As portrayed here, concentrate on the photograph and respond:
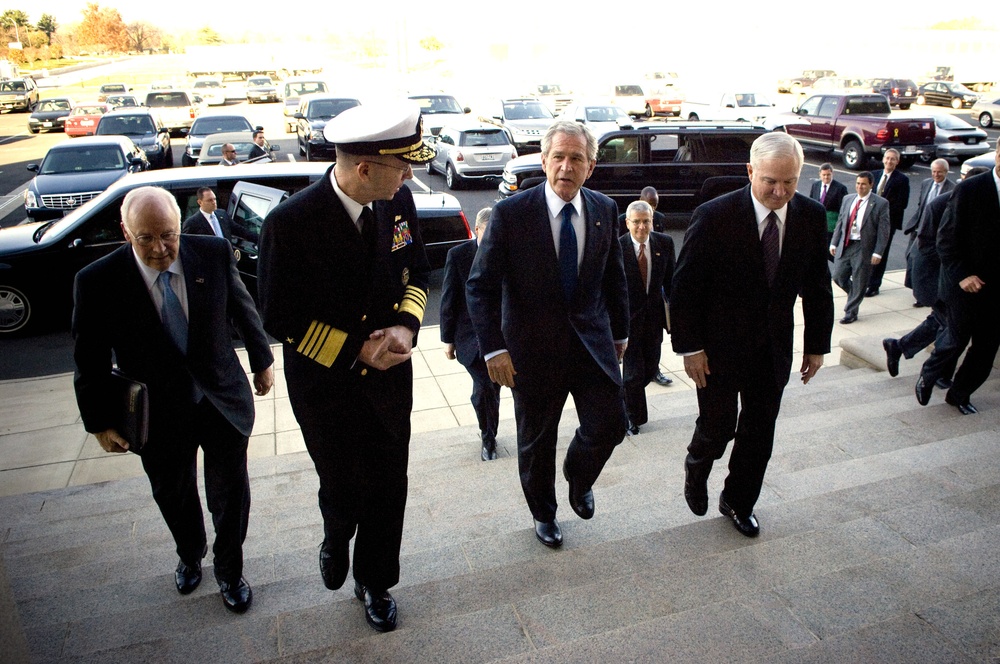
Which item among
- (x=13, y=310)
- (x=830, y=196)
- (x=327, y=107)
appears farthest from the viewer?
(x=327, y=107)

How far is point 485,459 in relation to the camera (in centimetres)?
509

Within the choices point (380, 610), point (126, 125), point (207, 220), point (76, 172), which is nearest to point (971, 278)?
point (380, 610)

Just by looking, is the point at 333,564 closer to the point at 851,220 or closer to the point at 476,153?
the point at 851,220

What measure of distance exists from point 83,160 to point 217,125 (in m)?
5.03

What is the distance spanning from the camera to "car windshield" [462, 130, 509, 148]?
17.2m

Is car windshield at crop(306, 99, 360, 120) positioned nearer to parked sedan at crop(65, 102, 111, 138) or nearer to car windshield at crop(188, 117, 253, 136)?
car windshield at crop(188, 117, 253, 136)

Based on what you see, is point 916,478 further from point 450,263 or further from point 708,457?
point 450,263

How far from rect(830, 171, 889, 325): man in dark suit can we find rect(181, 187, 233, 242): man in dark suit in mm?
6688

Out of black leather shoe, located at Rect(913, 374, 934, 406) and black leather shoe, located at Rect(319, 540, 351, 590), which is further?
black leather shoe, located at Rect(913, 374, 934, 406)

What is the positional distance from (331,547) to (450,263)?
2.52 m

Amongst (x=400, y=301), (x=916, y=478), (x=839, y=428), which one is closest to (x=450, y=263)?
(x=400, y=301)

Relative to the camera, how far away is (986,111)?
26.9 meters

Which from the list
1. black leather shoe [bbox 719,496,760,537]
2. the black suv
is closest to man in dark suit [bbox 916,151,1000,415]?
black leather shoe [bbox 719,496,760,537]

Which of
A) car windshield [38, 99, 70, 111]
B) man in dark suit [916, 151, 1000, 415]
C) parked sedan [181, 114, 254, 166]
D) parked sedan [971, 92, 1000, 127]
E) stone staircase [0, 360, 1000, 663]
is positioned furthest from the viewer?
→ car windshield [38, 99, 70, 111]
